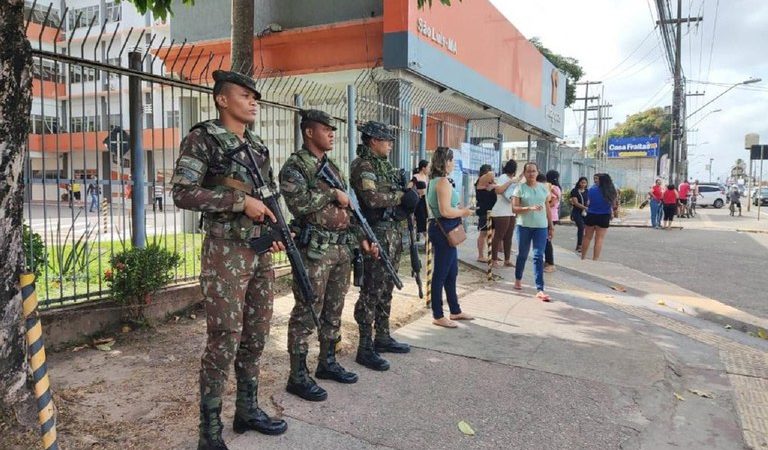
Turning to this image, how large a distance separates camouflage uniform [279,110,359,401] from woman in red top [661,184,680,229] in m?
14.9

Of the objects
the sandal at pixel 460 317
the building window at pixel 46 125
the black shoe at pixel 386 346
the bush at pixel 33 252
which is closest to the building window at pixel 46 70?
the building window at pixel 46 125

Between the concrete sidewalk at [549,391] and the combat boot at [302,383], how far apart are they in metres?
0.05

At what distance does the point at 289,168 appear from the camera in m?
3.18

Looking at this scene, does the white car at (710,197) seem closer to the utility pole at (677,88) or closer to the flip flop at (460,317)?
the utility pole at (677,88)

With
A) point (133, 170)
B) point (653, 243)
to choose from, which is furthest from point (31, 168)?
point (653, 243)

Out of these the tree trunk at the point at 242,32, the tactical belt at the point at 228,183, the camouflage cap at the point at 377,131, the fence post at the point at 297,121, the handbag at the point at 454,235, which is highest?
the tree trunk at the point at 242,32

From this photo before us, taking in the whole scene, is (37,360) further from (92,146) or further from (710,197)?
(710,197)

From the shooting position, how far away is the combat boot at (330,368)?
3592 millimetres

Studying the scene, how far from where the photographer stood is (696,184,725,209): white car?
112 ft

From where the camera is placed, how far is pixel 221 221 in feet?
8.45

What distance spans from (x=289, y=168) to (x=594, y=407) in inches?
94.8

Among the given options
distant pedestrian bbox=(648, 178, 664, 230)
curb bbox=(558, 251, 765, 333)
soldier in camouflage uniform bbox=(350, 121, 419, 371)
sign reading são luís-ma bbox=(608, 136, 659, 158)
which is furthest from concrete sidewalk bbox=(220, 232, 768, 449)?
sign reading são luís-ma bbox=(608, 136, 659, 158)

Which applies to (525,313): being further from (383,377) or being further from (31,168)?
(31,168)

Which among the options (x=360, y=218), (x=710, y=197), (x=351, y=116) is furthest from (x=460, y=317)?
(x=710, y=197)
